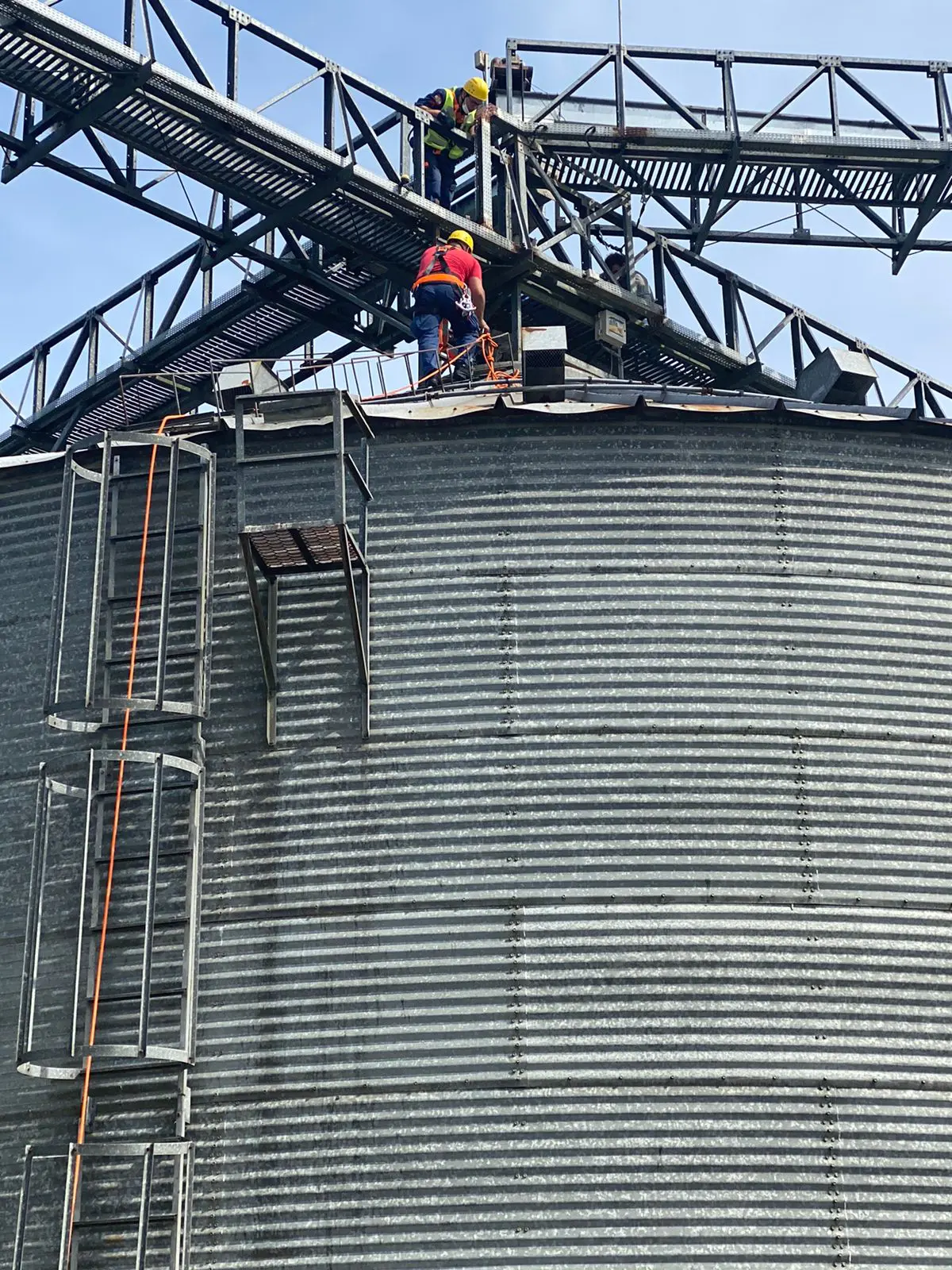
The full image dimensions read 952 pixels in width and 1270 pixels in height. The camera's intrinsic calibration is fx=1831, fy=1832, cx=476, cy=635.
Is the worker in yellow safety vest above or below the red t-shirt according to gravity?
above

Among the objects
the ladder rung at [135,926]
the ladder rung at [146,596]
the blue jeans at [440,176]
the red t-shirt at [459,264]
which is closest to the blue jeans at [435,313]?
the red t-shirt at [459,264]

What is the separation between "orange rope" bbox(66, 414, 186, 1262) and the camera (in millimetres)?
14445

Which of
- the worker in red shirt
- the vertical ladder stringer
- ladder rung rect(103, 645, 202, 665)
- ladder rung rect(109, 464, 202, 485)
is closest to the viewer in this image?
the vertical ladder stringer

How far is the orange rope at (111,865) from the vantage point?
14.4m

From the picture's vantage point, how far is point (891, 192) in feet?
84.1

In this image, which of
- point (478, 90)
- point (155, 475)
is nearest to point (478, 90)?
point (478, 90)

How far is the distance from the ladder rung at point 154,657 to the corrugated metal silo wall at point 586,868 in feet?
0.93

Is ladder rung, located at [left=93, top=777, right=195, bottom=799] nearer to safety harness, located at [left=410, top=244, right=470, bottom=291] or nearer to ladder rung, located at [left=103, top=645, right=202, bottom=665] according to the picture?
ladder rung, located at [left=103, top=645, right=202, bottom=665]

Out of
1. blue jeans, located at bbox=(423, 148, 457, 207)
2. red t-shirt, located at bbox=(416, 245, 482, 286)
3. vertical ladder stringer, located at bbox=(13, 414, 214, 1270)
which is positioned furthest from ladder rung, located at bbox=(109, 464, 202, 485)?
blue jeans, located at bbox=(423, 148, 457, 207)

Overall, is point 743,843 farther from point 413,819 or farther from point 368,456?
point 368,456

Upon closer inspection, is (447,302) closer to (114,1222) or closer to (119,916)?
(119,916)

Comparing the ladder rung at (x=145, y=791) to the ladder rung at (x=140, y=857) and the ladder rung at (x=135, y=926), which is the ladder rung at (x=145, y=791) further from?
the ladder rung at (x=135, y=926)

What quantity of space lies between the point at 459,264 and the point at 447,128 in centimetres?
293

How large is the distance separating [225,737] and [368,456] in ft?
9.44
